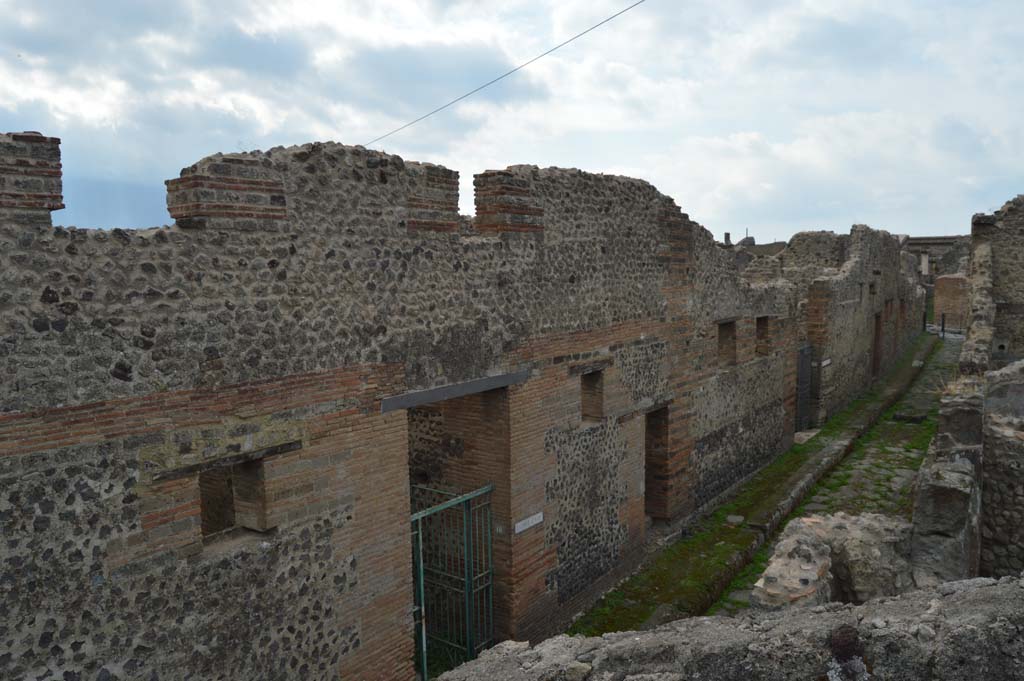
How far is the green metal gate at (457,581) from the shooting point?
752 centimetres

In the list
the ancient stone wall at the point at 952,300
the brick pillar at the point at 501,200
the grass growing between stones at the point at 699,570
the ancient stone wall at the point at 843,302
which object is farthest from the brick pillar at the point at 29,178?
the ancient stone wall at the point at 952,300

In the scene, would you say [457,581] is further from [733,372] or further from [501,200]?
[733,372]

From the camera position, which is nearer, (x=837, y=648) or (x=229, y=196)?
(x=837, y=648)

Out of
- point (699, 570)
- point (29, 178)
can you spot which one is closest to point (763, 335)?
point (699, 570)

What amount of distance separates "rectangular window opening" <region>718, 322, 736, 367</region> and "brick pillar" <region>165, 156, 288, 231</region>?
8573 mm

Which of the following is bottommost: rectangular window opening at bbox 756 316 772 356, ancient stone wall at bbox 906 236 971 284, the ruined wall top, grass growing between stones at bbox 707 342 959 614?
grass growing between stones at bbox 707 342 959 614

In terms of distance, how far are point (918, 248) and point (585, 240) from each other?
112ft

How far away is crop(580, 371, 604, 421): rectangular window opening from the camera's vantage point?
8.81m

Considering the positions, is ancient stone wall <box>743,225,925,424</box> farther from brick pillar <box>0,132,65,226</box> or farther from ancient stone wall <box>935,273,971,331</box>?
brick pillar <box>0,132,65,226</box>

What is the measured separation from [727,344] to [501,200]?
6.39 meters

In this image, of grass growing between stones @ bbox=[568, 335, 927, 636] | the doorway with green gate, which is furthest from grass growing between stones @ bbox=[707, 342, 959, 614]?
the doorway with green gate

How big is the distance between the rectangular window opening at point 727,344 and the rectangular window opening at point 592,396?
13.2 feet

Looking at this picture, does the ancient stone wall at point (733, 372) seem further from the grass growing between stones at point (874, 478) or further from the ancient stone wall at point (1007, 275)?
the ancient stone wall at point (1007, 275)

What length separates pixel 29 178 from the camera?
408cm
